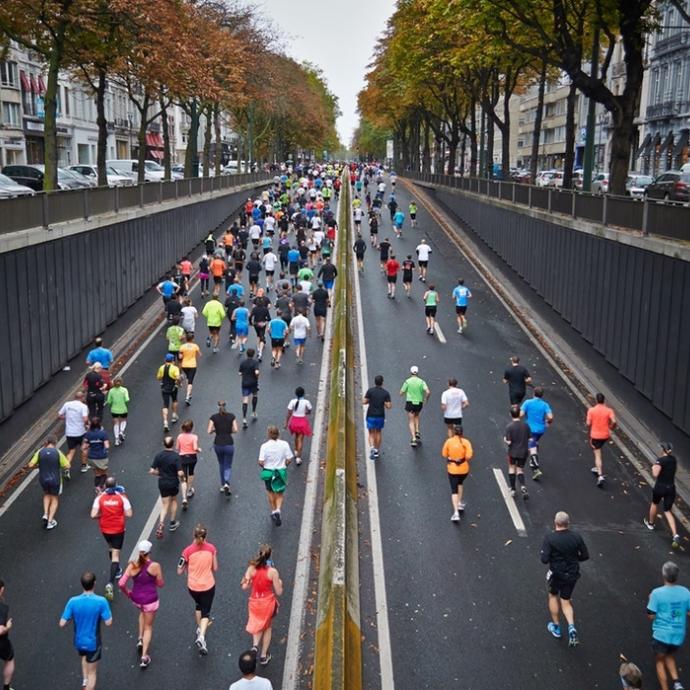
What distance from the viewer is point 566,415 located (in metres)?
19.8

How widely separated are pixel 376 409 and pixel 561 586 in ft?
20.9

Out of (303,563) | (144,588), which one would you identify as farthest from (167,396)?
(144,588)

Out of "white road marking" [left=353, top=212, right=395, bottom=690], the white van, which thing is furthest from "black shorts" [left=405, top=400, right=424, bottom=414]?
the white van

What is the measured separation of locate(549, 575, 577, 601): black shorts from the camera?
1073cm

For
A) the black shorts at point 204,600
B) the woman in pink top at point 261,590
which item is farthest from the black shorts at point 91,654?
the woman in pink top at point 261,590

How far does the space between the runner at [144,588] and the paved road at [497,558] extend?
2867 mm

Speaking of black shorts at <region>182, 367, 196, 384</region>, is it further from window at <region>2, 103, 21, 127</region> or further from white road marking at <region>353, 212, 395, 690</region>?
window at <region>2, 103, 21, 127</region>

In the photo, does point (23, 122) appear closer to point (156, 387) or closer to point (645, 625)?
point (156, 387)

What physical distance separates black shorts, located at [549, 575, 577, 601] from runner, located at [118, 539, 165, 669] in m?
4.86

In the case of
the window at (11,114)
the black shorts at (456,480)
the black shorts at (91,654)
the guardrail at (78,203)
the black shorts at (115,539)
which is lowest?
the black shorts at (91,654)

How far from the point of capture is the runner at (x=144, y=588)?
9.84 meters

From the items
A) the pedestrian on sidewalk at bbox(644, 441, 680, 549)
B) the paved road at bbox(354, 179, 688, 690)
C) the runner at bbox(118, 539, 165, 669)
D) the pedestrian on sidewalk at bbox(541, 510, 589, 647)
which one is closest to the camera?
the runner at bbox(118, 539, 165, 669)

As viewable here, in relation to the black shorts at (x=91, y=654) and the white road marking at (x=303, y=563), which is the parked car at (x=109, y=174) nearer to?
the white road marking at (x=303, y=563)

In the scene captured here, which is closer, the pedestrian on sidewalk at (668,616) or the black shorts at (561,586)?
the pedestrian on sidewalk at (668,616)
